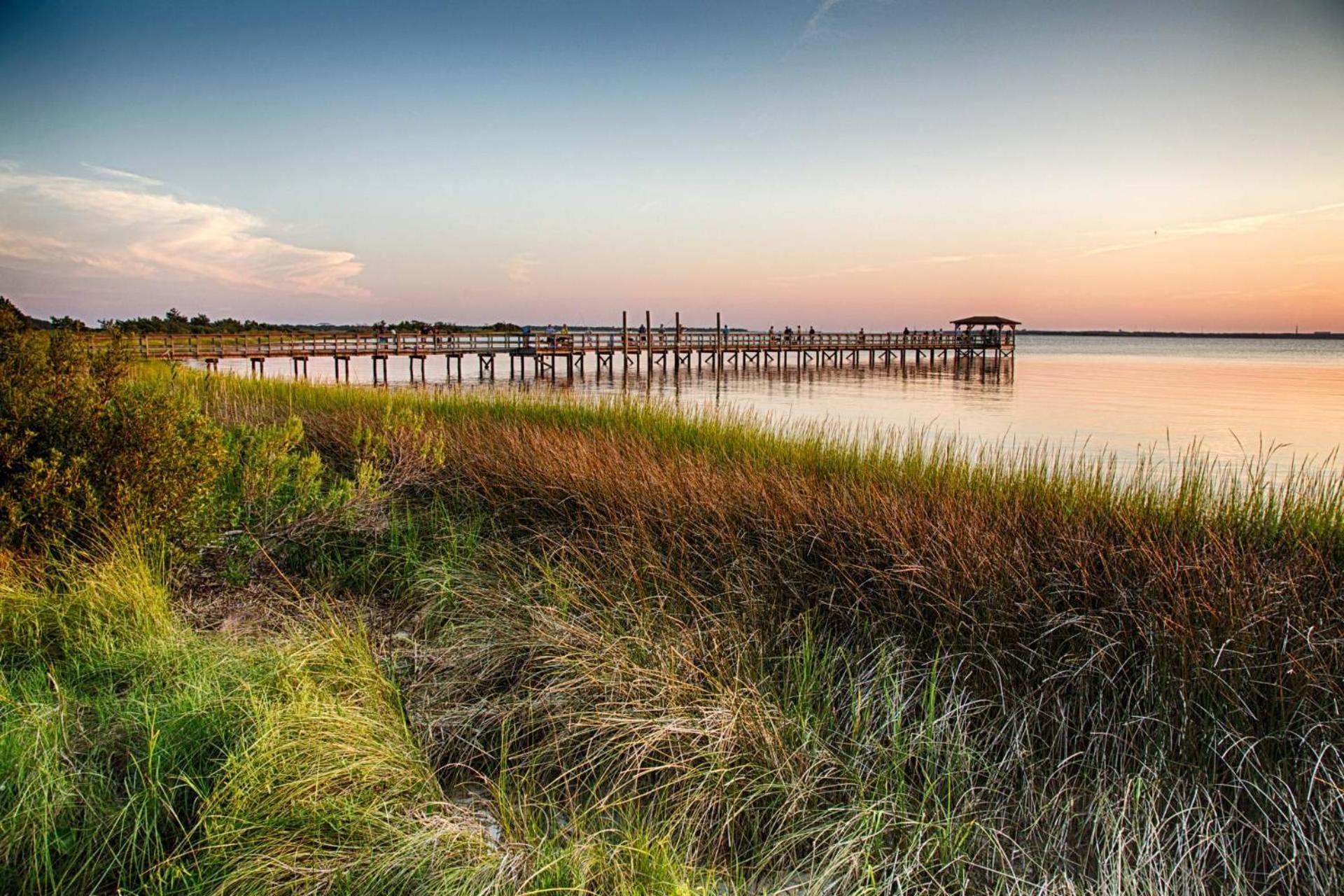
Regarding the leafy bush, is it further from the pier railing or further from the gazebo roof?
the gazebo roof

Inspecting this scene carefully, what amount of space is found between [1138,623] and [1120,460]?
14.1 meters

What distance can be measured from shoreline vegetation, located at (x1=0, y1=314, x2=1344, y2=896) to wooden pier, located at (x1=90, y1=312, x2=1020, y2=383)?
2763 cm

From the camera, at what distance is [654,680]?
4.21m

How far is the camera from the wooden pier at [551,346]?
3994 cm

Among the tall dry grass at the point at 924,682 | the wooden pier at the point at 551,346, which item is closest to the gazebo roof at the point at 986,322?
the wooden pier at the point at 551,346

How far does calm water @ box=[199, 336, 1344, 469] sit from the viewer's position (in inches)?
811

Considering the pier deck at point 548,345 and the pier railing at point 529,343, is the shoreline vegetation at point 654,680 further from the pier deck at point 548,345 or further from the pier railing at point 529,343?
the pier railing at point 529,343

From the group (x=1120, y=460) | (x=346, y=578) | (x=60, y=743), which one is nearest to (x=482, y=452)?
(x=346, y=578)

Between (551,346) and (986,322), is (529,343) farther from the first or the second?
(986,322)

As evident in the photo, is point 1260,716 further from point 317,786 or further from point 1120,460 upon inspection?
point 1120,460

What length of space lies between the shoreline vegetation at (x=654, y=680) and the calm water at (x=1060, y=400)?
498 centimetres

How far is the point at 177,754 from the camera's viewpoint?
330 cm

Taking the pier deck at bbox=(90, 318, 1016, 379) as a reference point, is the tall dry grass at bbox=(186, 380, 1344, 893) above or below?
below

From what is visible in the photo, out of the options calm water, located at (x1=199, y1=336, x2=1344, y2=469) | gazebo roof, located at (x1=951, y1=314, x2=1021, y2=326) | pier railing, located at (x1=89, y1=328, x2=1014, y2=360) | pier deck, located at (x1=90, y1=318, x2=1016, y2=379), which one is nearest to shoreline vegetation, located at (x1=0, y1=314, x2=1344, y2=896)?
calm water, located at (x1=199, y1=336, x2=1344, y2=469)
